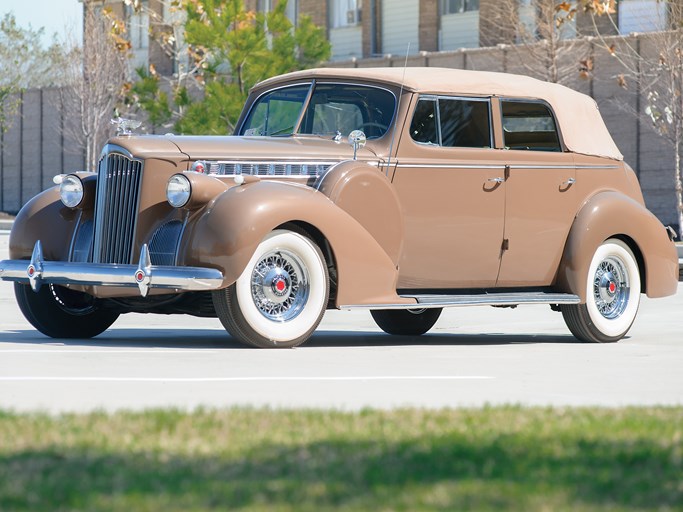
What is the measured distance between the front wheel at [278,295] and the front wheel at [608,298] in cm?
277

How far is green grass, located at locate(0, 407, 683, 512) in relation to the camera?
449 cm

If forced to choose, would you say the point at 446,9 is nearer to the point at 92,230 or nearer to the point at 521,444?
the point at 92,230

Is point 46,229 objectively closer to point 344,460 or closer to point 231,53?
point 344,460

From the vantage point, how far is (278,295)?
33.1 feet

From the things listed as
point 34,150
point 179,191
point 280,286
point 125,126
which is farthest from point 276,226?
point 34,150

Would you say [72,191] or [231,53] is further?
[231,53]

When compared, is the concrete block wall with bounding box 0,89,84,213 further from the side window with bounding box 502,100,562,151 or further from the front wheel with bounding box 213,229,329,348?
the front wheel with bounding box 213,229,329,348

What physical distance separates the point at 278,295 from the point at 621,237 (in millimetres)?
3678

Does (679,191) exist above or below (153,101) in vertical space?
below

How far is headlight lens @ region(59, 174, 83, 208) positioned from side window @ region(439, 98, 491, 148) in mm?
2943

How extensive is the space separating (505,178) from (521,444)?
622 cm

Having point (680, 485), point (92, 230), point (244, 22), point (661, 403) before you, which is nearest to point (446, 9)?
point (244, 22)

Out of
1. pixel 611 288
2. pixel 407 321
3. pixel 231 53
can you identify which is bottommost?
pixel 407 321

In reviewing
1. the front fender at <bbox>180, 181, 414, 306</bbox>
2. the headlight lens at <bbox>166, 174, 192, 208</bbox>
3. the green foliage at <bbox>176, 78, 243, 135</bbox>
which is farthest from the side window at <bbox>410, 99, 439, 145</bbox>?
the green foliage at <bbox>176, 78, 243, 135</bbox>
